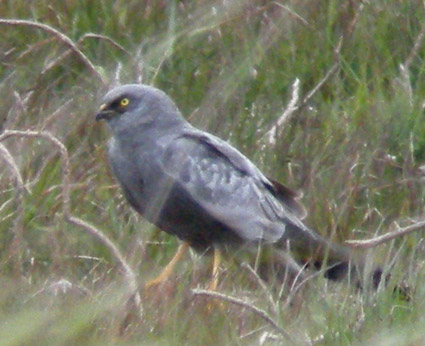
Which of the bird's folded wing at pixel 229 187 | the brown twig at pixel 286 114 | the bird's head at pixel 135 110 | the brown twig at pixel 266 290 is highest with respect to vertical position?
the brown twig at pixel 266 290

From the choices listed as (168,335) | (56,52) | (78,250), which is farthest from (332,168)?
(168,335)

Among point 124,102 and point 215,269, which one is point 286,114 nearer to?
point 124,102

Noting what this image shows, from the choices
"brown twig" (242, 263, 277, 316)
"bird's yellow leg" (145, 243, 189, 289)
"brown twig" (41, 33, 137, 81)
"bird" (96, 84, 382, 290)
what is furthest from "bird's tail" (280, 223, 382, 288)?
"brown twig" (41, 33, 137, 81)

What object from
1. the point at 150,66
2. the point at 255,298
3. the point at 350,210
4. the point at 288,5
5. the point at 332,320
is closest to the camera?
the point at 288,5

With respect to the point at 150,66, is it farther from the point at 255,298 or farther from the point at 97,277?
the point at 255,298

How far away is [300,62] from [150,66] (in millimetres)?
753

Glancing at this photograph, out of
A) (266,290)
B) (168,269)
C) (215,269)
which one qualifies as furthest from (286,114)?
(266,290)

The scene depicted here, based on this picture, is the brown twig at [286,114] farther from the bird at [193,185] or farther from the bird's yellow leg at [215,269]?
the bird's yellow leg at [215,269]

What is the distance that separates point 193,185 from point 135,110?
47 cm

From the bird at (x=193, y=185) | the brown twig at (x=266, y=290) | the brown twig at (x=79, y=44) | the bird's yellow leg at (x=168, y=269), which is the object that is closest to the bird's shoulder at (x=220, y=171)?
the bird at (x=193, y=185)

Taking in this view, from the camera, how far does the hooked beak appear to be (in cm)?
621

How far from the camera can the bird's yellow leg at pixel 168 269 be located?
16.1 ft

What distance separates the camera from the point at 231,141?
679 centimetres

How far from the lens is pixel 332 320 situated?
4.17 m
